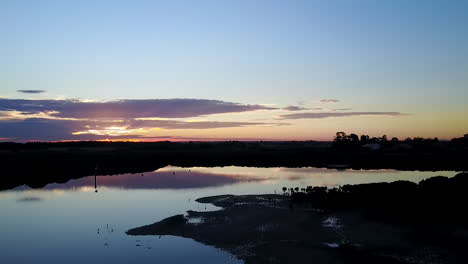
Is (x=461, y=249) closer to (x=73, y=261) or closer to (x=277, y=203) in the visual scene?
(x=277, y=203)

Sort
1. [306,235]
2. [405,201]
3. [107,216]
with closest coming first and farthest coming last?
1. [306,235]
2. [107,216]
3. [405,201]

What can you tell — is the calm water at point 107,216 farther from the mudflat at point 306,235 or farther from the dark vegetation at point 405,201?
the dark vegetation at point 405,201

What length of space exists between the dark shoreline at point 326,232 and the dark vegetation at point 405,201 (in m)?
0.10

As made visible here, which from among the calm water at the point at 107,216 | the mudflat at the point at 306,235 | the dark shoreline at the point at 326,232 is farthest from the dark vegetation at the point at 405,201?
the calm water at the point at 107,216

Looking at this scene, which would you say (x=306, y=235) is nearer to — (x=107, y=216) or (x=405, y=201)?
(x=405, y=201)

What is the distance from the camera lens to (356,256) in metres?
17.5

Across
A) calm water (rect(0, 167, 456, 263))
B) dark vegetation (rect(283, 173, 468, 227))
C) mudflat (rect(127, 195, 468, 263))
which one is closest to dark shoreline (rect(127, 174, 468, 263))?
mudflat (rect(127, 195, 468, 263))

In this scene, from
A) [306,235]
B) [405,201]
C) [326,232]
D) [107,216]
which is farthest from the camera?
[405,201]

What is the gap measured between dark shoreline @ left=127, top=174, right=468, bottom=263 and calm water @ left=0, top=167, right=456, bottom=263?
1.76 meters

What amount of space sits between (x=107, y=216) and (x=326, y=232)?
1498 cm

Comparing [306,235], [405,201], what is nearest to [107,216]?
[306,235]

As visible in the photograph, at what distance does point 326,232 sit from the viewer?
22.0 meters

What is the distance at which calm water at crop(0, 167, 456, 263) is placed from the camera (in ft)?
60.3

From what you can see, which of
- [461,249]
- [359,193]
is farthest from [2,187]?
[461,249]
